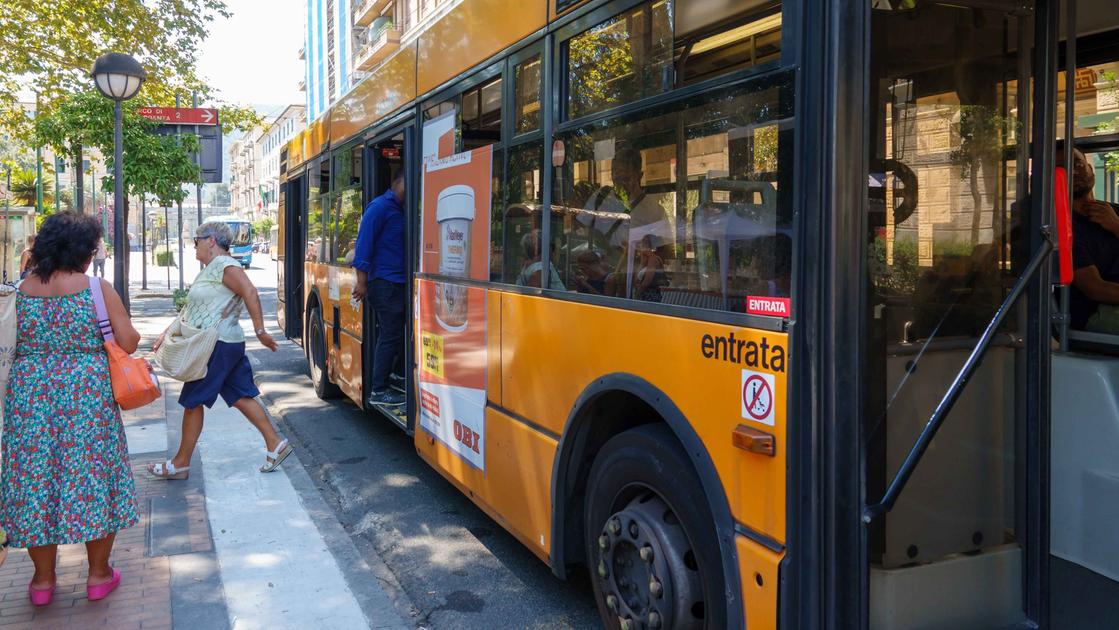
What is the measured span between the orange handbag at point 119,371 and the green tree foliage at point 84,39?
40.4ft

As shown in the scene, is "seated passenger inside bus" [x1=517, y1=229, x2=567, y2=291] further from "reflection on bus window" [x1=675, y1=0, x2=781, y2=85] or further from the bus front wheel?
"reflection on bus window" [x1=675, y1=0, x2=781, y2=85]

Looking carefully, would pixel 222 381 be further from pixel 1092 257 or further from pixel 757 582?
pixel 1092 257

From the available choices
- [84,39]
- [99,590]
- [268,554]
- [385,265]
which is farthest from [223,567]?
[84,39]

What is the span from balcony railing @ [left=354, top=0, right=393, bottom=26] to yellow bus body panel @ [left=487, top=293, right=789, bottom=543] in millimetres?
45659

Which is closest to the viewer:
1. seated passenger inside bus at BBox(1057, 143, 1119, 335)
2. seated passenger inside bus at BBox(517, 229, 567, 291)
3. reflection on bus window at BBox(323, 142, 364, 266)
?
seated passenger inside bus at BBox(1057, 143, 1119, 335)

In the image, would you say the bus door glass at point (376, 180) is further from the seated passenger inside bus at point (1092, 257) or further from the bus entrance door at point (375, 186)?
the seated passenger inside bus at point (1092, 257)

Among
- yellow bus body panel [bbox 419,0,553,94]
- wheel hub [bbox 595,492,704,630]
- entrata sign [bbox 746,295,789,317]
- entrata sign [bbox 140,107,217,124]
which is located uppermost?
entrata sign [bbox 140,107,217,124]

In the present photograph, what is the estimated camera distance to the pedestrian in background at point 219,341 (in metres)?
5.88

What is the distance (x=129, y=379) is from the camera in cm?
411

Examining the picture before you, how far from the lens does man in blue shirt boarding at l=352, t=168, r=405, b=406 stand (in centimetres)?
652

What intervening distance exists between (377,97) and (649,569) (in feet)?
16.1

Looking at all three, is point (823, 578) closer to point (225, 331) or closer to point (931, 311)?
point (931, 311)

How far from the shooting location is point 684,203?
9.66 ft

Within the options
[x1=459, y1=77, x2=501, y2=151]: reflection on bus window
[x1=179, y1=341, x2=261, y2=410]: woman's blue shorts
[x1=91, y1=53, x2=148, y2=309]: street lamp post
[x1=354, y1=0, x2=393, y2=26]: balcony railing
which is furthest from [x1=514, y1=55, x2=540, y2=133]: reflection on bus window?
[x1=354, y1=0, x2=393, y2=26]: balcony railing
